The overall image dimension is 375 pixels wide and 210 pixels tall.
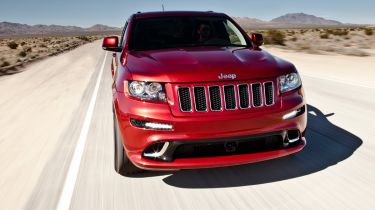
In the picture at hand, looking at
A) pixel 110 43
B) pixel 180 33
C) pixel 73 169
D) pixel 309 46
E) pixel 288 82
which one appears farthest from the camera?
pixel 309 46

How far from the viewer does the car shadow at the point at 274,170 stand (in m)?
4.14

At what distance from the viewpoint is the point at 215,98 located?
3758 millimetres

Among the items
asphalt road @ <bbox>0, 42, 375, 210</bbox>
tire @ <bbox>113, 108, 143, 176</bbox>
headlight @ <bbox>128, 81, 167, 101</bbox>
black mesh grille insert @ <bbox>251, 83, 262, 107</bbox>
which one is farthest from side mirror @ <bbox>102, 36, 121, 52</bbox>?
black mesh grille insert @ <bbox>251, 83, 262, 107</bbox>

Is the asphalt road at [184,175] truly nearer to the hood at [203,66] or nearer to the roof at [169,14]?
the hood at [203,66]

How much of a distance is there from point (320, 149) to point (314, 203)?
1518mm

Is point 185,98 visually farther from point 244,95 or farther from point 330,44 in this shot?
point 330,44

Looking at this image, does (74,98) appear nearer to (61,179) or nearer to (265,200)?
(61,179)

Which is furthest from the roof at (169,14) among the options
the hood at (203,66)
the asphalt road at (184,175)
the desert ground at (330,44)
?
the desert ground at (330,44)

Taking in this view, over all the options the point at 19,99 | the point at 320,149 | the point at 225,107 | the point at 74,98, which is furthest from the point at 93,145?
the point at 19,99

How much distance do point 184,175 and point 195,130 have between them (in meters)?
0.91

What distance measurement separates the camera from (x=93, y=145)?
568 cm

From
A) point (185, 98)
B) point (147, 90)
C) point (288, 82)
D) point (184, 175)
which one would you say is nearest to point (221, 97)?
point (185, 98)

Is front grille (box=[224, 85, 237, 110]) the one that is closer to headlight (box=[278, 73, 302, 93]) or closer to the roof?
headlight (box=[278, 73, 302, 93])

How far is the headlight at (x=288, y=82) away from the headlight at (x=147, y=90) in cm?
114
